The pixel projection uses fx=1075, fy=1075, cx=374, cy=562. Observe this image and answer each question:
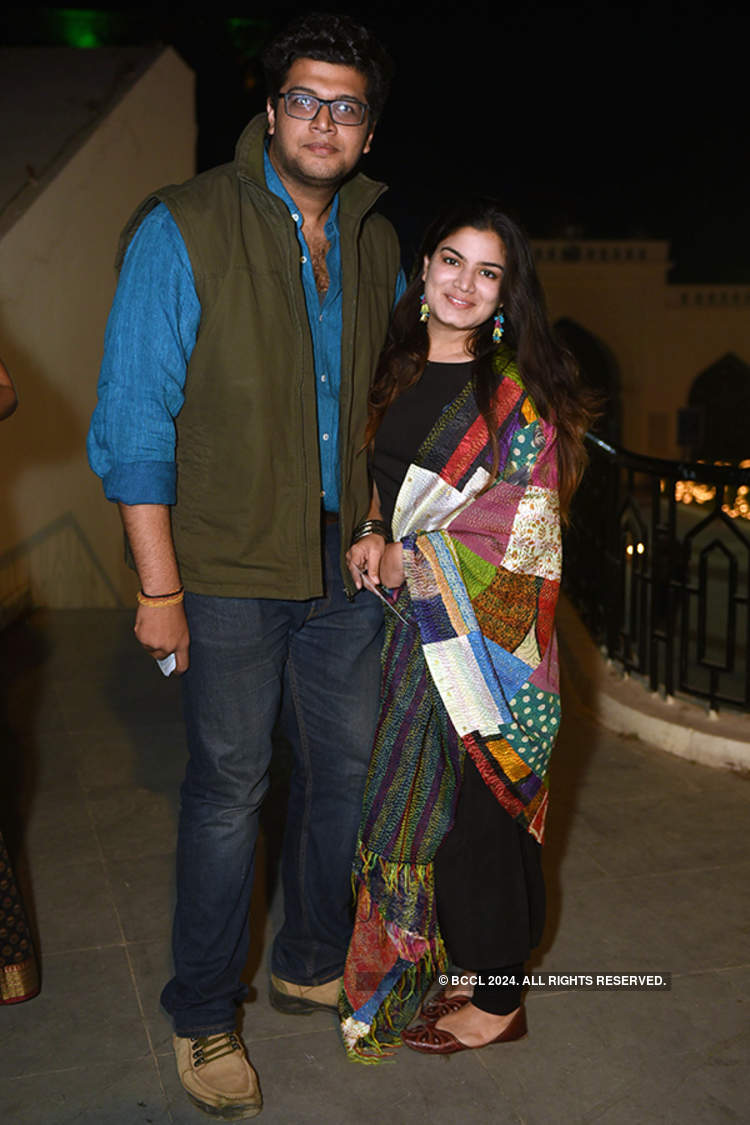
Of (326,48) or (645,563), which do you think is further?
(645,563)

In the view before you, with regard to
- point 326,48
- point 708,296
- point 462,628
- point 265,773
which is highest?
point 708,296

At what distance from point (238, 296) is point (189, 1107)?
1666 millimetres

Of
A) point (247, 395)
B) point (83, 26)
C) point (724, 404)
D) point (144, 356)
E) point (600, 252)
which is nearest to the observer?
point (144, 356)

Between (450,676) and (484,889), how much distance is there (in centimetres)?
50

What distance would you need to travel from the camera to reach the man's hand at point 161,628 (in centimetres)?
212

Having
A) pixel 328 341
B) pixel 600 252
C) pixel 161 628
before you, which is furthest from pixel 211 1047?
pixel 600 252

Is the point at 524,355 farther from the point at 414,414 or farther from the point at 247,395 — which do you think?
the point at 247,395

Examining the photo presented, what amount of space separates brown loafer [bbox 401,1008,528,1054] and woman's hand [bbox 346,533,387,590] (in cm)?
103

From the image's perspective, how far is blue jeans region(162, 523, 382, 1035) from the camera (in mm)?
2227

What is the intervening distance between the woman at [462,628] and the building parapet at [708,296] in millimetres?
26457

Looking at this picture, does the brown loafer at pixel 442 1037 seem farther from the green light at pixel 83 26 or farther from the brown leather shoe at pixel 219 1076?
the green light at pixel 83 26

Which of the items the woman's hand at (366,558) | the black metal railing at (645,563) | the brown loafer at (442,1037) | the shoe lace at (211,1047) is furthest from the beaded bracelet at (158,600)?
the black metal railing at (645,563)

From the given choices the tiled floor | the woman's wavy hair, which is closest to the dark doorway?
the tiled floor

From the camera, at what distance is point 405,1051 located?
7.96 ft
